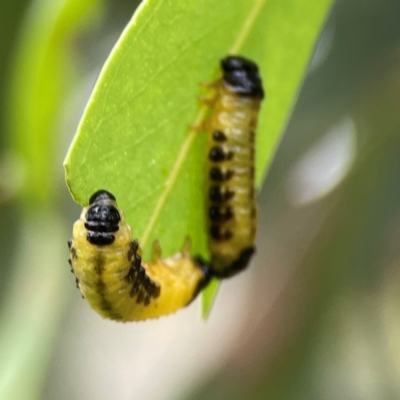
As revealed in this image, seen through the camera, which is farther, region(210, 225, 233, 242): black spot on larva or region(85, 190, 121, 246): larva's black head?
region(210, 225, 233, 242): black spot on larva

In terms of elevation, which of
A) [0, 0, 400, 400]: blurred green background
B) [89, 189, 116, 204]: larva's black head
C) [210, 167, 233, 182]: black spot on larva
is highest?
[89, 189, 116, 204]: larva's black head

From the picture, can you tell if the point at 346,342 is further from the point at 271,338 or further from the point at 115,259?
the point at 115,259

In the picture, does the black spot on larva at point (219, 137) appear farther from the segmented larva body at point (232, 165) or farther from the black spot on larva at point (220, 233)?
the black spot on larva at point (220, 233)

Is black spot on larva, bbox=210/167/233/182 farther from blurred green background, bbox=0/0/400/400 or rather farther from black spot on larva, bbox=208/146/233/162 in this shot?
blurred green background, bbox=0/0/400/400

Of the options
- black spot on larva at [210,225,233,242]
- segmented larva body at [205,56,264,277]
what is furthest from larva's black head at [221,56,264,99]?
black spot on larva at [210,225,233,242]

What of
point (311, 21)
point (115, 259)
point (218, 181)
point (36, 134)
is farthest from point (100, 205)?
point (36, 134)

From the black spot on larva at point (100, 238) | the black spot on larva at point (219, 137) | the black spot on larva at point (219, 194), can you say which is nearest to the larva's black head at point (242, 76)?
the black spot on larva at point (219, 137)

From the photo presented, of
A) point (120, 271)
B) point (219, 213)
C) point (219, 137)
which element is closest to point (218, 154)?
point (219, 137)
